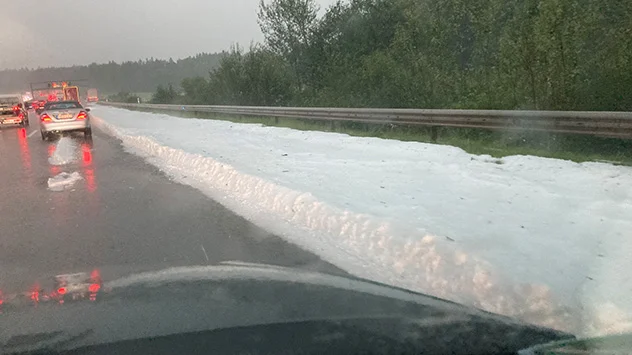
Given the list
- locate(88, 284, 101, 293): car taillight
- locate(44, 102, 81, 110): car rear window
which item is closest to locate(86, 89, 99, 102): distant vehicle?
locate(44, 102, 81, 110): car rear window

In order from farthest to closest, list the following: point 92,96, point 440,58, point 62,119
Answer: point 92,96 < point 62,119 < point 440,58

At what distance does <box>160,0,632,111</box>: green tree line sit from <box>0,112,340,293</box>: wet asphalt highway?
357 inches

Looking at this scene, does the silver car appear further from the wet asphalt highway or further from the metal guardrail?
the wet asphalt highway

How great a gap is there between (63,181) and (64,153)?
635 centimetres

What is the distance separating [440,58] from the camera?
2230cm

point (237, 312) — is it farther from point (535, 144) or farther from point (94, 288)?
point (535, 144)

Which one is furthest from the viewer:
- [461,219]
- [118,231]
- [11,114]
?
[11,114]

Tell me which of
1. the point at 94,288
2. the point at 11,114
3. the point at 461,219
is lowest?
the point at 461,219

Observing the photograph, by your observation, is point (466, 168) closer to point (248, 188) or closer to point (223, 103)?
point (248, 188)

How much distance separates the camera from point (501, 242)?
225 inches

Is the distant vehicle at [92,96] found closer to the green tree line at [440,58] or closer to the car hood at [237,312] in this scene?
the green tree line at [440,58]

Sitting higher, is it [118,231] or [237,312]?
[237,312]

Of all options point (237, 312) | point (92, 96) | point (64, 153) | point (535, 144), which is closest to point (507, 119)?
point (535, 144)

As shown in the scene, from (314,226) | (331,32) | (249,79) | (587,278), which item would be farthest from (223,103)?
(587,278)
